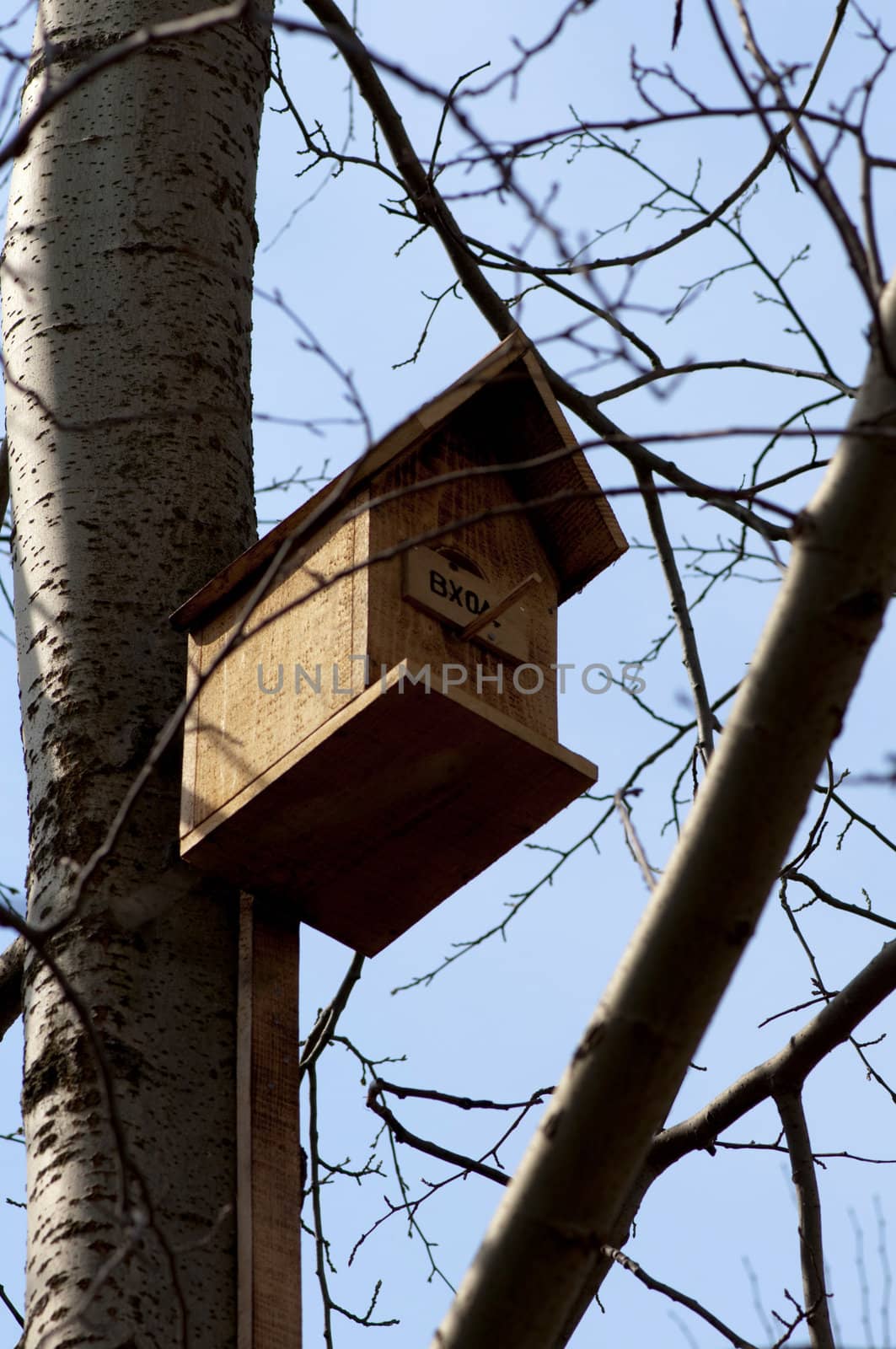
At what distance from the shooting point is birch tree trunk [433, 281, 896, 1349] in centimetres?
129

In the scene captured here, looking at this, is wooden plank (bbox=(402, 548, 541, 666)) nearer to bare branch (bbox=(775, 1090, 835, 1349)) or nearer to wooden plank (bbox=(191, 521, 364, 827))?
wooden plank (bbox=(191, 521, 364, 827))

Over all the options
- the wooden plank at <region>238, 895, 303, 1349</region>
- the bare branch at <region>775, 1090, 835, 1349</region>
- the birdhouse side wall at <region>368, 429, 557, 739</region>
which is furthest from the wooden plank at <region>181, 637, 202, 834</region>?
the bare branch at <region>775, 1090, 835, 1349</region>

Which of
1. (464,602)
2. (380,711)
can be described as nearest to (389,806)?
(380,711)

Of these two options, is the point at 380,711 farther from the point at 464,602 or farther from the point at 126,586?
the point at 126,586

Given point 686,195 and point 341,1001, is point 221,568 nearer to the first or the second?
point 341,1001

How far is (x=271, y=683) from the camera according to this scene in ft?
7.71

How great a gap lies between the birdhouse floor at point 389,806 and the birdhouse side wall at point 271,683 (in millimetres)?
34

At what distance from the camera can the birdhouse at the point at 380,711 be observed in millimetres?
2213

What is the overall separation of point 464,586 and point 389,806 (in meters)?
0.35

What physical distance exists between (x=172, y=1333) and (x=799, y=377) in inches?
71.3

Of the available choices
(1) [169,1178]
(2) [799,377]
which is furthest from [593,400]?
(1) [169,1178]

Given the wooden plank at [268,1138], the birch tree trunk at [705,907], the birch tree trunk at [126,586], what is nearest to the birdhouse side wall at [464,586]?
the birch tree trunk at [126,586]

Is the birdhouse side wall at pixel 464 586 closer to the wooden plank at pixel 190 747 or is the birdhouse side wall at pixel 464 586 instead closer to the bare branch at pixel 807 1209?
the wooden plank at pixel 190 747

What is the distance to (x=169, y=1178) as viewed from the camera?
1.97m
